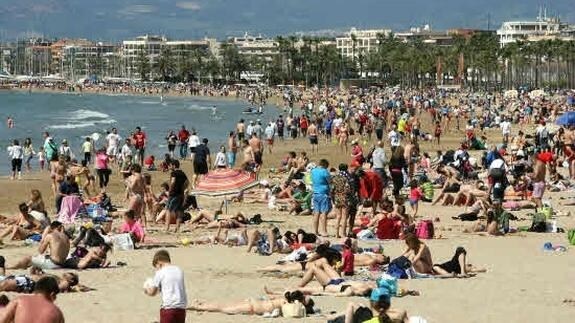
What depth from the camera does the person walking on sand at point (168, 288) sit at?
29.0 feet

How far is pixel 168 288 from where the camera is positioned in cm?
885

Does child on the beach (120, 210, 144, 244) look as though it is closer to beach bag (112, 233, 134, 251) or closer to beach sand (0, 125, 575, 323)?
beach bag (112, 233, 134, 251)

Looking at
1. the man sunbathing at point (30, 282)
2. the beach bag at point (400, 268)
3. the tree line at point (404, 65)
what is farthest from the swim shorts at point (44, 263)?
the tree line at point (404, 65)

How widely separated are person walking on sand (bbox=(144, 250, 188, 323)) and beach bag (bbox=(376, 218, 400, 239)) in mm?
8099

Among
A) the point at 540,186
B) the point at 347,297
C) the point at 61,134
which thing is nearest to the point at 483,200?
the point at 540,186

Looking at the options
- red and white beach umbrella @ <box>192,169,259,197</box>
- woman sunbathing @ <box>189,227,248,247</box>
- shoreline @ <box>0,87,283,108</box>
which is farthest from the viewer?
shoreline @ <box>0,87,283,108</box>

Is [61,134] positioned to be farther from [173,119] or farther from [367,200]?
[367,200]

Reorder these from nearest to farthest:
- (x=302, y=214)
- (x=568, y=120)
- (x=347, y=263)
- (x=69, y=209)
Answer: (x=347, y=263) → (x=69, y=209) → (x=302, y=214) → (x=568, y=120)

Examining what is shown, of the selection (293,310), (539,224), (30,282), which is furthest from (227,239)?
(293,310)

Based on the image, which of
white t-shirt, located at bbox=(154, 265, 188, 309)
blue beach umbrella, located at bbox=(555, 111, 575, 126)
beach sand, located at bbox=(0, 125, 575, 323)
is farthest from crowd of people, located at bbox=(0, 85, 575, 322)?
blue beach umbrella, located at bbox=(555, 111, 575, 126)

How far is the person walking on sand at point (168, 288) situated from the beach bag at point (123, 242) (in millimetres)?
6784

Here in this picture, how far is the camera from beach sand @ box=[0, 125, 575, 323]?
11.3 m

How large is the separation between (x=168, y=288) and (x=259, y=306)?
2534mm

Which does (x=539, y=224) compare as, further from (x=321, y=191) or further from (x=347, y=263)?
(x=347, y=263)
